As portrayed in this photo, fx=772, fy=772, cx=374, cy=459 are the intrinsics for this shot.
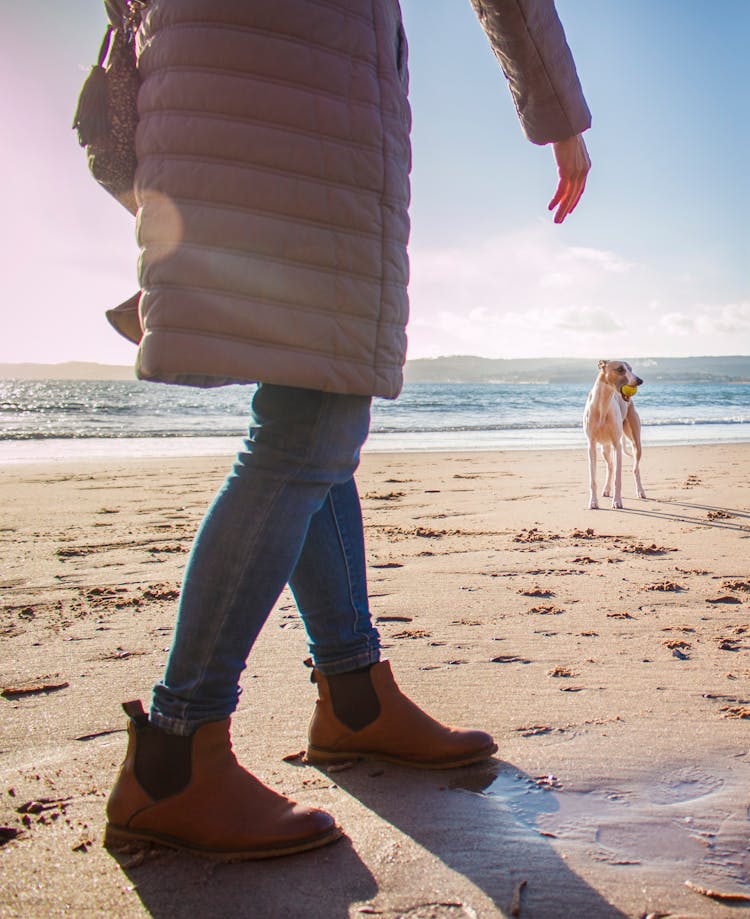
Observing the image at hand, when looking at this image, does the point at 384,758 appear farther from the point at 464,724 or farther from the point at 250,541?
the point at 250,541

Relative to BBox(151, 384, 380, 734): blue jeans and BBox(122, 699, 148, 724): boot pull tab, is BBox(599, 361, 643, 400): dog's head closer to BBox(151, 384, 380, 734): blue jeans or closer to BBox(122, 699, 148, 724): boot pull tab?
BBox(151, 384, 380, 734): blue jeans

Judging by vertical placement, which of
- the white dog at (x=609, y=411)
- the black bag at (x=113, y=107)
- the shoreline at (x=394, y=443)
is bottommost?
the shoreline at (x=394, y=443)

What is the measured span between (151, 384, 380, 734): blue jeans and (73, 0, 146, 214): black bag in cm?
53

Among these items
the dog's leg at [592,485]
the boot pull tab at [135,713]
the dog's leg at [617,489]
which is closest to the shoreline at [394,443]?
the dog's leg at [592,485]

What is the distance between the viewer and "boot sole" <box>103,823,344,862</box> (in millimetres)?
1372

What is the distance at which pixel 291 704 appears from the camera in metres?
2.11

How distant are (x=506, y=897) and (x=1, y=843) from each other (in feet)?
2.94

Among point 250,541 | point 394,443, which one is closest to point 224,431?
point 394,443

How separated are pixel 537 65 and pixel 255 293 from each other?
3.22 feet

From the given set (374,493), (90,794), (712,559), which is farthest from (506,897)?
(374,493)

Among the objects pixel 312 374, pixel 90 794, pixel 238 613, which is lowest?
pixel 90 794

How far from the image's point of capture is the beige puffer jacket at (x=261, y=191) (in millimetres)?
1325

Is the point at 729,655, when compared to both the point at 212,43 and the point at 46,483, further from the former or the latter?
the point at 46,483

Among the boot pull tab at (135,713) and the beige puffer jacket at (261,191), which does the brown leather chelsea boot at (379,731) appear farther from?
the beige puffer jacket at (261,191)
